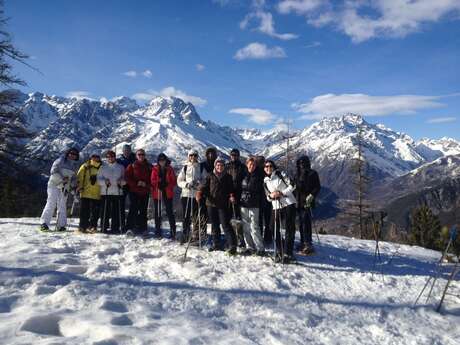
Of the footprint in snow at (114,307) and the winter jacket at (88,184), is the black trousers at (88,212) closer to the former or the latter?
the winter jacket at (88,184)

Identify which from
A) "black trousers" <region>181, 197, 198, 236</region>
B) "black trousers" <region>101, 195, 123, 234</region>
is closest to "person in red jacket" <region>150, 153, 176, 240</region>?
"black trousers" <region>181, 197, 198, 236</region>

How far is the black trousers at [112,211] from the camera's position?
457 inches

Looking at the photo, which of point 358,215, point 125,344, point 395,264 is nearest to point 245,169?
point 395,264

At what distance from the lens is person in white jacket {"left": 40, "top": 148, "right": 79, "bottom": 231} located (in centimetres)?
1130

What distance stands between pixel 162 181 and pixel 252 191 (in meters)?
2.91

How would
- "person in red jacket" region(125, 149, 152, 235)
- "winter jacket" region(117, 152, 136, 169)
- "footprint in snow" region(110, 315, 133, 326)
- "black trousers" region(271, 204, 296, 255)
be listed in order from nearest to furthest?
"footprint in snow" region(110, 315, 133, 326) → "black trousers" region(271, 204, 296, 255) → "person in red jacket" region(125, 149, 152, 235) → "winter jacket" region(117, 152, 136, 169)

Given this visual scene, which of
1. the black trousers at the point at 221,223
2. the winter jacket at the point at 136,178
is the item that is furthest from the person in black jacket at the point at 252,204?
the winter jacket at the point at 136,178

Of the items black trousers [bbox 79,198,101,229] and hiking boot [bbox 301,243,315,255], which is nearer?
hiking boot [bbox 301,243,315,255]

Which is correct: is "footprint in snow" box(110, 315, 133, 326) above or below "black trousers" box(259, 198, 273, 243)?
below

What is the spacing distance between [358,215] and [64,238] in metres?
25.0

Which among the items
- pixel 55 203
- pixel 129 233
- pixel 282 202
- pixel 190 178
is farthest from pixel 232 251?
pixel 55 203

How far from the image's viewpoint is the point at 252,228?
9656 millimetres

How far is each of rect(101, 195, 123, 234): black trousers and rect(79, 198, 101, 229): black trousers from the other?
21 cm

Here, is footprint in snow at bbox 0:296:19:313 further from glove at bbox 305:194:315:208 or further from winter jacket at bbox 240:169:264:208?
glove at bbox 305:194:315:208
